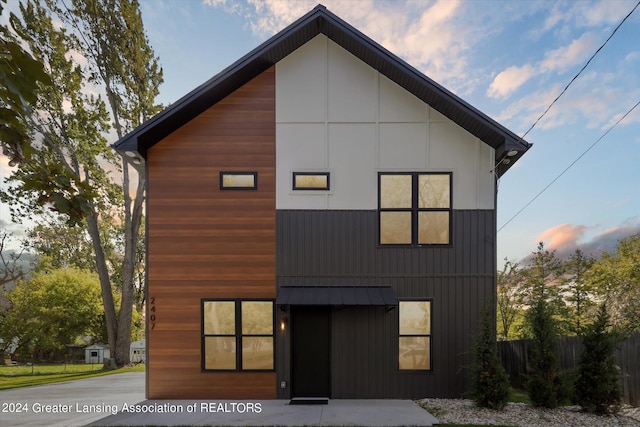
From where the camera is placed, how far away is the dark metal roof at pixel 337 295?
6.88 meters

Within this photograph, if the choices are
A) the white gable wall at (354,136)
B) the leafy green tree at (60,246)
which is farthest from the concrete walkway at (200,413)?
the leafy green tree at (60,246)


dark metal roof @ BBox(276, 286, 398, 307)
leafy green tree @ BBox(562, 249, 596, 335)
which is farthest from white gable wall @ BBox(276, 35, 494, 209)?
leafy green tree @ BBox(562, 249, 596, 335)

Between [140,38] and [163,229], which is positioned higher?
[140,38]

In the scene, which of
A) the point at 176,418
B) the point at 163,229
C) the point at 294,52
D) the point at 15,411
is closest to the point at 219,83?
the point at 294,52

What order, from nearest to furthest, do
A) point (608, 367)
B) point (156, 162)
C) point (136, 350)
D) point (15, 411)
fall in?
point (608, 367) → point (15, 411) → point (156, 162) → point (136, 350)

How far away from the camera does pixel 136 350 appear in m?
20.8

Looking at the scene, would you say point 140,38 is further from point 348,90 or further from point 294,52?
point 348,90

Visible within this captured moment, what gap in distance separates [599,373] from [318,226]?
5751 mm

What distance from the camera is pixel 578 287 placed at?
690 inches

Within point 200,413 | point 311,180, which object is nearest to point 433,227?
point 311,180

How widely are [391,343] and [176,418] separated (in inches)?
169

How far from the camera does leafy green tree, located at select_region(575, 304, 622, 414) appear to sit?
6.11 metres

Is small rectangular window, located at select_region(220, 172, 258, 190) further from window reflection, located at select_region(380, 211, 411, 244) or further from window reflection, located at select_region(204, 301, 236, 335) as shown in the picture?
window reflection, located at select_region(380, 211, 411, 244)

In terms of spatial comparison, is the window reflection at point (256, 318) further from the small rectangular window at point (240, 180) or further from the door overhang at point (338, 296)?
the small rectangular window at point (240, 180)
